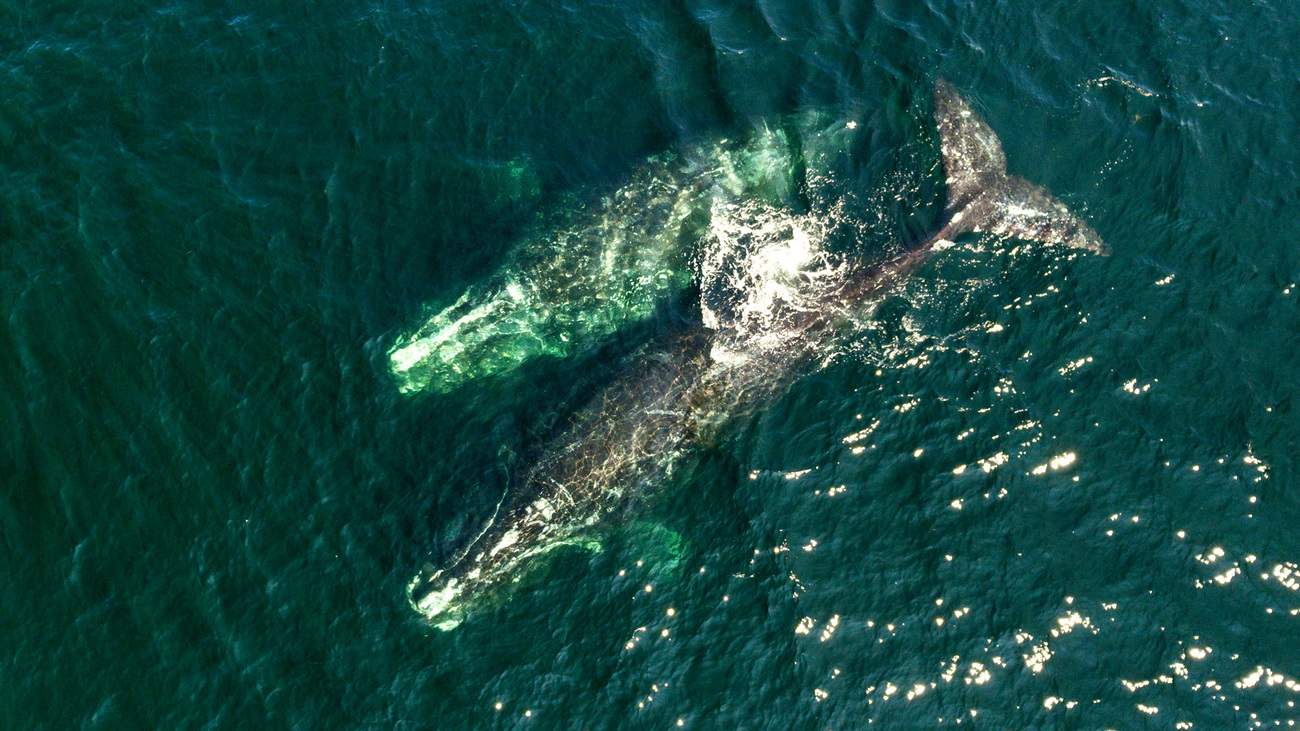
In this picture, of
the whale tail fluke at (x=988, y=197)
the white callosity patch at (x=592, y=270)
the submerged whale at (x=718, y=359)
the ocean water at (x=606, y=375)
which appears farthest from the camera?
the whale tail fluke at (x=988, y=197)

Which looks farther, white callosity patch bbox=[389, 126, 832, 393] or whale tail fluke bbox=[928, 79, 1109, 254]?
whale tail fluke bbox=[928, 79, 1109, 254]

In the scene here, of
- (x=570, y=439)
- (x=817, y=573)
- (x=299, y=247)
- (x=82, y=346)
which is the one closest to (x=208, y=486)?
(x=82, y=346)

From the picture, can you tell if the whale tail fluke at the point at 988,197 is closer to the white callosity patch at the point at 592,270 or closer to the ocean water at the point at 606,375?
the ocean water at the point at 606,375

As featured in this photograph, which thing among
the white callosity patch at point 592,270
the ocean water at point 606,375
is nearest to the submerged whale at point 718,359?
the ocean water at point 606,375

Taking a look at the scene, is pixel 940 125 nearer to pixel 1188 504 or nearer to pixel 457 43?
pixel 1188 504

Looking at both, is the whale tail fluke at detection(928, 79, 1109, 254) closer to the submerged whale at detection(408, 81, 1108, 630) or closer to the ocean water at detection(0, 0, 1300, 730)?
the submerged whale at detection(408, 81, 1108, 630)

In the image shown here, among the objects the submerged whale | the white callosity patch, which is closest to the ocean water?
the white callosity patch
